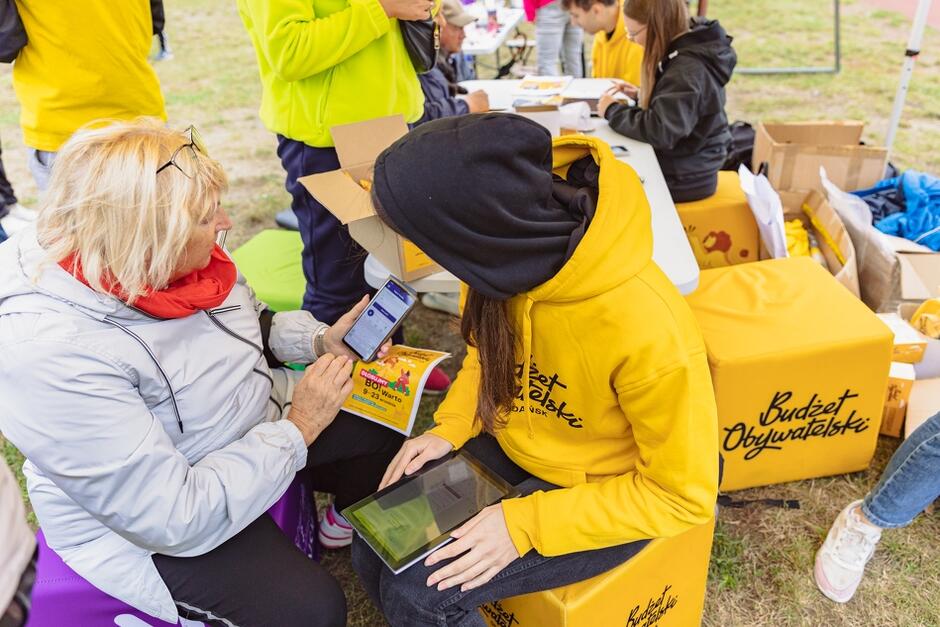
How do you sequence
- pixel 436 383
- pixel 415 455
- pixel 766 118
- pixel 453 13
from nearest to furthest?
pixel 415 455 < pixel 436 383 < pixel 453 13 < pixel 766 118

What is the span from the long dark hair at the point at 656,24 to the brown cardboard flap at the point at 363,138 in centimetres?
118

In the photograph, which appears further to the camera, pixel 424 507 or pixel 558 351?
pixel 424 507

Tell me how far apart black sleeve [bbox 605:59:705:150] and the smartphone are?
Answer: 1239 millimetres

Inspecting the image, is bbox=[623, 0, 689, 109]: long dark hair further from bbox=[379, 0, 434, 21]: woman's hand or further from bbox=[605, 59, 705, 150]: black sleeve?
bbox=[379, 0, 434, 21]: woman's hand

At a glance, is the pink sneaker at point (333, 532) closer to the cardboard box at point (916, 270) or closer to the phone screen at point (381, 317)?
the phone screen at point (381, 317)

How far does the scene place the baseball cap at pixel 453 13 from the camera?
121 inches

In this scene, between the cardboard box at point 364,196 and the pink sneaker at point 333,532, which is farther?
the pink sneaker at point 333,532

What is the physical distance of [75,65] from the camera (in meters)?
2.40

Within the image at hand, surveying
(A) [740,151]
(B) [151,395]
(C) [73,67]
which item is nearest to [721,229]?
(A) [740,151]

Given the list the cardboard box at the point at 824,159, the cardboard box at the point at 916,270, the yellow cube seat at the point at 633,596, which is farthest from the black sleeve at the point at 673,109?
the yellow cube seat at the point at 633,596

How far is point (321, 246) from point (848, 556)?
5.61 ft

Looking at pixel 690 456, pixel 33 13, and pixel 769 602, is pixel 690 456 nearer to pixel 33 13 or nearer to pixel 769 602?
pixel 769 602

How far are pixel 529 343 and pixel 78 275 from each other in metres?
0.80

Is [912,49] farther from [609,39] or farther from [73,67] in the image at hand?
[73,67]
